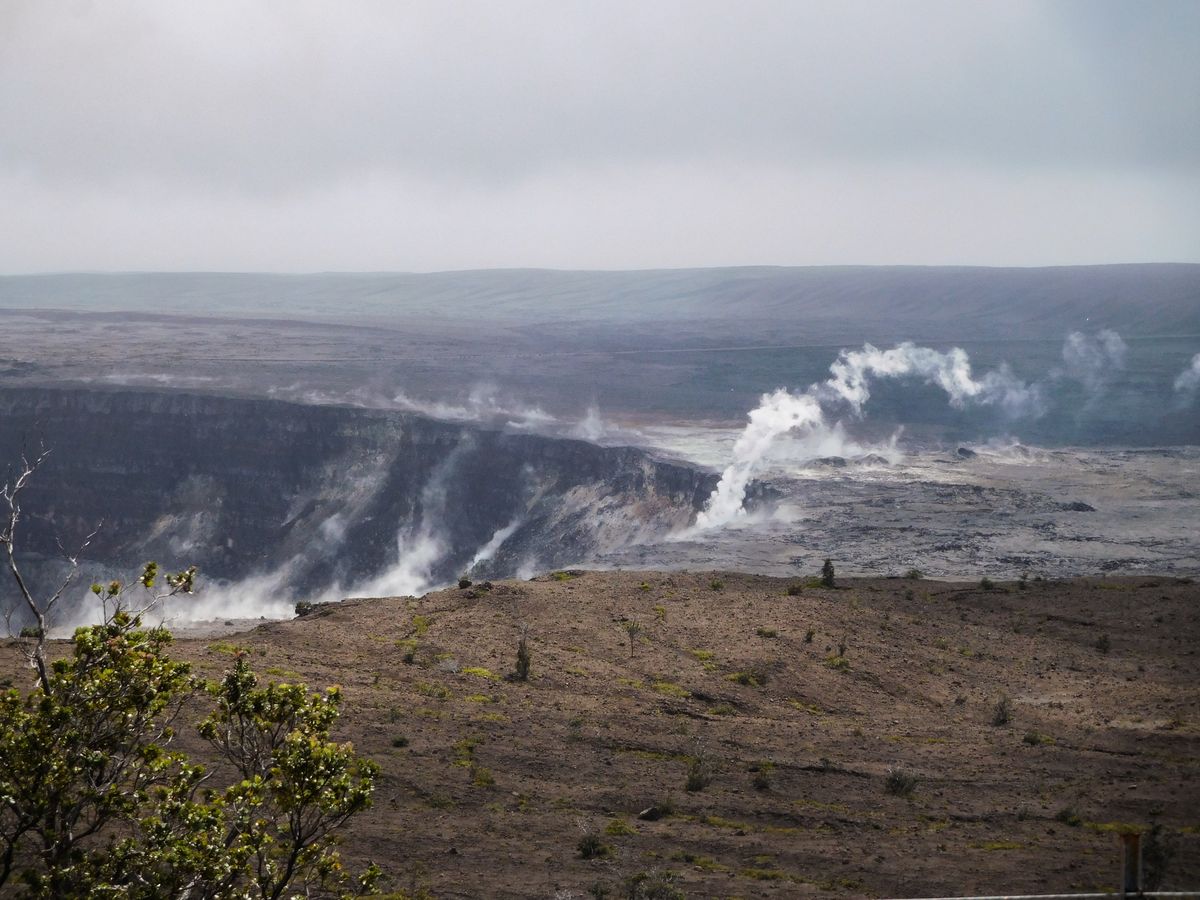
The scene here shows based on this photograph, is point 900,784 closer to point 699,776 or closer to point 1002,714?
point 699,776

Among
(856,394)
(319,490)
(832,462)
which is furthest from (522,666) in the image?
(856,394)

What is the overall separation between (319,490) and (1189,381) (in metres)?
77.8

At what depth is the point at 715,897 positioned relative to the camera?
16078mm

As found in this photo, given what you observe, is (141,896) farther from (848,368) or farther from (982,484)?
(848,368)

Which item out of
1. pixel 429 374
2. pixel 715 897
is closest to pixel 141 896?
pixel 715 897

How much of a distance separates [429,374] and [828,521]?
57.9 m

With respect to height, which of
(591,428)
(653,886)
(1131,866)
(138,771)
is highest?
(138,771)

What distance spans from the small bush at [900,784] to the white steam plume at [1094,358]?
90391 millimetres

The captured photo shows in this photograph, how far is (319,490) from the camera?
6838 cm

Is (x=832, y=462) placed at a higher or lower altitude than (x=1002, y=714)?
higher

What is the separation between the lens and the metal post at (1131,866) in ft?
33.1

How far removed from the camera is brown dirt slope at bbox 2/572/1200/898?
1738 centimetres

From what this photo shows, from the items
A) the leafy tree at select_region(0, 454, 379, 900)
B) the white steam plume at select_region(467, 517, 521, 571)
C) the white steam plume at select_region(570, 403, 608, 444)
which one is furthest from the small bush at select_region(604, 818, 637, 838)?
the white steam plume at select_region(570, 403, 608, 444)

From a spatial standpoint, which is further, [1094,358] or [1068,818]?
[1094,358]
